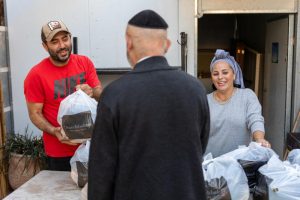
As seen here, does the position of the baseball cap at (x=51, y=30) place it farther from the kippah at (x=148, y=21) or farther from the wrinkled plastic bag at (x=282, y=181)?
the wrinkled plastic bag at (x=282, y=181)

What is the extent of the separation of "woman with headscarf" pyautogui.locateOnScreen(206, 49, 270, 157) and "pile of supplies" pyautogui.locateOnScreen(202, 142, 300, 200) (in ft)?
1.39

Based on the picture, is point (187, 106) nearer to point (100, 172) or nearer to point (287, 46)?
point (100, 172)

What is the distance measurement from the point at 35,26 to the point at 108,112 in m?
3.20

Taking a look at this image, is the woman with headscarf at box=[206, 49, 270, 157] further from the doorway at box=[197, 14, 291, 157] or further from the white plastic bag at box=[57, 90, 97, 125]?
the doorway at box=[197, 14, 291, 157]

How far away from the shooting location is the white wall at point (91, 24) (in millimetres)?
4309

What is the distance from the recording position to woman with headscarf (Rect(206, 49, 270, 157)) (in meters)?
2.77

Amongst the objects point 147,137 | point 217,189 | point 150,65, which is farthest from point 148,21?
point 217,189

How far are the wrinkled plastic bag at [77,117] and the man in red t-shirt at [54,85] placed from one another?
0.27 meters

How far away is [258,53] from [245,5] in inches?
81.9

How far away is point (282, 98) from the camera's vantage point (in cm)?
477

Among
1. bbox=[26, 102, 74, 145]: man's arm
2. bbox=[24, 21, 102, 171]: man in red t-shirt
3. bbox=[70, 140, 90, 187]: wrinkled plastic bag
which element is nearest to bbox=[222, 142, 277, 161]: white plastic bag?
bbox=[70, 140, 90, 187]: wrinkled plastic bag

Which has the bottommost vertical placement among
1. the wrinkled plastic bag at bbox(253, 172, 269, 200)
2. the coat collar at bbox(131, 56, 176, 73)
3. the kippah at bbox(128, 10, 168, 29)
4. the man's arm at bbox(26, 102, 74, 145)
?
the wrinkled plastic bag at bbox(253, 172, 269, 200)

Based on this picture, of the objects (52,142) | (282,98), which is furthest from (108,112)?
(282,98)

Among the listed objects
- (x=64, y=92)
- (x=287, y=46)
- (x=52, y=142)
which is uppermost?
(x=287, y=46)
